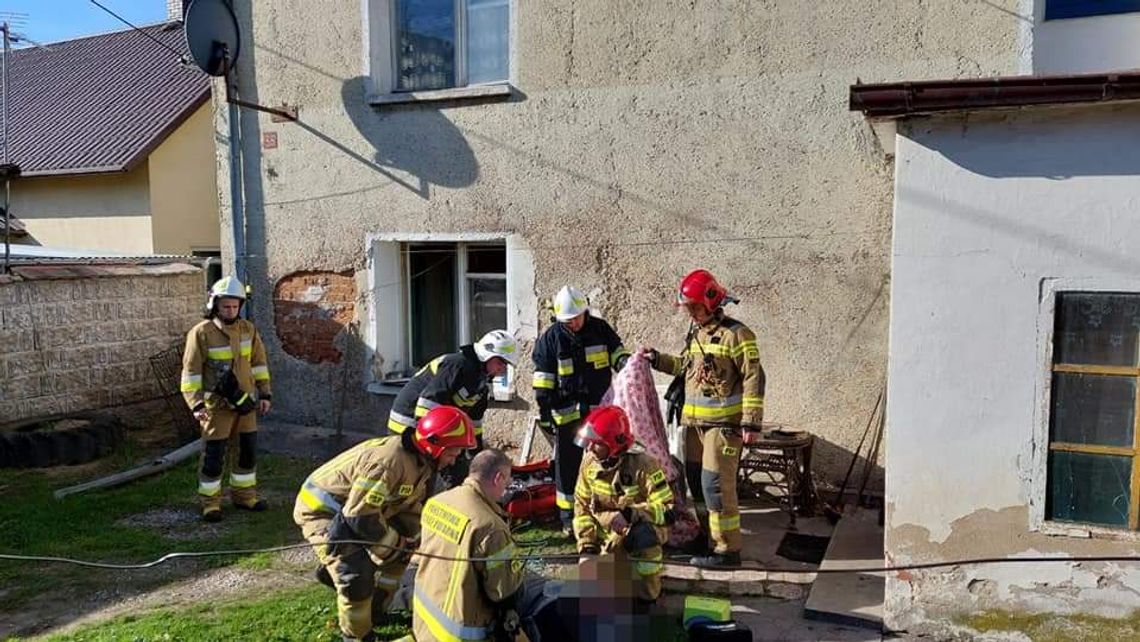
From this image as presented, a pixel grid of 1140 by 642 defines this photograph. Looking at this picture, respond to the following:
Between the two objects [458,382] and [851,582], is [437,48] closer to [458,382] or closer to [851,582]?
[458,382]

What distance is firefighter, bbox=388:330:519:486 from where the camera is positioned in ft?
18.9

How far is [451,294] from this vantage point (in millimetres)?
9008

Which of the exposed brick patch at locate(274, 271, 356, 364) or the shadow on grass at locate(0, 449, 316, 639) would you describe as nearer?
the shadow on grass at locate(0, 449, 316, 639)

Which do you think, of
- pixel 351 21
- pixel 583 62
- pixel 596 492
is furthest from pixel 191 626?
pixel 351 21

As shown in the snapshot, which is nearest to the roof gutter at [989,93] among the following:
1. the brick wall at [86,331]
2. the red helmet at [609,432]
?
the red helmet at [609,432]

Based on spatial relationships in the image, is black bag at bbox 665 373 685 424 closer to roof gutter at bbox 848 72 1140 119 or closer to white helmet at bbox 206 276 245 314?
roof gutter at bbox 848 72 1140 119

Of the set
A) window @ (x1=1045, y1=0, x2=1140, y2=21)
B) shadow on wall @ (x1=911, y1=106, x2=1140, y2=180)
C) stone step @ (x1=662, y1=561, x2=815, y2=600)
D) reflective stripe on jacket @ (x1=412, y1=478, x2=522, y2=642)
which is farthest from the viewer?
window @ (x1=1045, y1=0, x2=1140, y2=21)

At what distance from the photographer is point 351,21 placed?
8617mm

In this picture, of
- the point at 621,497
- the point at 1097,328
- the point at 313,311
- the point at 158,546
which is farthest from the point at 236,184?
the point at 1097,328

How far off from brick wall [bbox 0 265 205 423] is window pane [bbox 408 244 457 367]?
344cm

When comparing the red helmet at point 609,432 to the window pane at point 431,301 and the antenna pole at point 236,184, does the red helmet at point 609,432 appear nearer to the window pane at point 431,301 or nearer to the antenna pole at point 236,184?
the window pane at point 431,301

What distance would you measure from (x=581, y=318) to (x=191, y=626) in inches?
124

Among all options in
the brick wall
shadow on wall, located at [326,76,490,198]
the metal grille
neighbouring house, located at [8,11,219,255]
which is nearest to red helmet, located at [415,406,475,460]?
shadow on wall, located at [326,76,490,198]

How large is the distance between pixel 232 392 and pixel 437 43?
3863 mm
